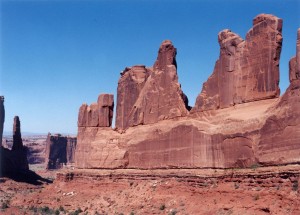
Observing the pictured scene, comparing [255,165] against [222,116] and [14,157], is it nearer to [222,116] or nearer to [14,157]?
[222,116]

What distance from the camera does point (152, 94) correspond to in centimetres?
4516

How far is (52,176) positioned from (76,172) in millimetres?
59506

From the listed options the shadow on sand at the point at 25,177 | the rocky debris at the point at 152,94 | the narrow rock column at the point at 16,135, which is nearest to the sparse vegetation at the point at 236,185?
the rocky debris at the point at 152,94

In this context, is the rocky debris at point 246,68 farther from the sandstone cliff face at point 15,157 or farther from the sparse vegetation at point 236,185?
the sandstone cliff face at point 15,157

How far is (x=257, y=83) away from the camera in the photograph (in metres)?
33.1

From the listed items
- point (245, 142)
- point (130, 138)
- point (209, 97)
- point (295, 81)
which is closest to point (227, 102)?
point (209, 97)

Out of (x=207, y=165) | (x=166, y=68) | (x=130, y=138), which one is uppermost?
(x=166, y=68)

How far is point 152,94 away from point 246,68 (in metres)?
12.7

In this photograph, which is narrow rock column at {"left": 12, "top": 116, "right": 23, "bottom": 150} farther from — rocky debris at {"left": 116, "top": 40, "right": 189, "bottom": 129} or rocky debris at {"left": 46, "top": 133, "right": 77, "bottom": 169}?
rocky debris at {"left": 116, "top": 40, "right": 189, "bottom": 129}

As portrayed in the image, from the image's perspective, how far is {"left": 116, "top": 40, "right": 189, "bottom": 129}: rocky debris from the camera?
41938 mm

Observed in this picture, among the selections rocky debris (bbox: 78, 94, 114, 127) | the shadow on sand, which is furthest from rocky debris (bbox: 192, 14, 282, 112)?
the shadow on sand

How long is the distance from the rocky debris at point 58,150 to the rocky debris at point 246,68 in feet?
286

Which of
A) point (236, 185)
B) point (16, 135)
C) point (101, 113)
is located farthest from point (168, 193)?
point (16, 135)

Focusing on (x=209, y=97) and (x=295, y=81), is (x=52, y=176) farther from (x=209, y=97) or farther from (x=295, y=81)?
(x=295, y=81)
